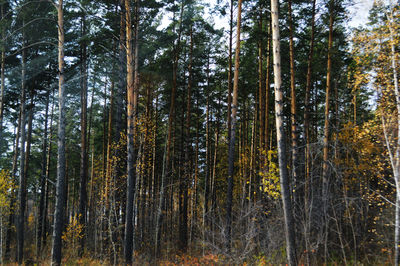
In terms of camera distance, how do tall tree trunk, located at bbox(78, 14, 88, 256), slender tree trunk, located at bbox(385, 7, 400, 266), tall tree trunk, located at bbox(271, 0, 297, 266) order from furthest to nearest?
tall tree trunk, located at bbox(78, 14, 88, 256) → slender tree trunk, located at bbox(385, 7, 400, 266) → tall tree trunk, located at bbox(271, 0, 297, 266)

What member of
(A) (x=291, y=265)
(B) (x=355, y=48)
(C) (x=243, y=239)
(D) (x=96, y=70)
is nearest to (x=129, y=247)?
(C) (x=243, y=239)

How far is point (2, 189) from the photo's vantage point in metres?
14.5

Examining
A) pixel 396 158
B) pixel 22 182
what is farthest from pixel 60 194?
pixel 396 158

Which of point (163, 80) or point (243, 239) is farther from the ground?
point (163, 80)

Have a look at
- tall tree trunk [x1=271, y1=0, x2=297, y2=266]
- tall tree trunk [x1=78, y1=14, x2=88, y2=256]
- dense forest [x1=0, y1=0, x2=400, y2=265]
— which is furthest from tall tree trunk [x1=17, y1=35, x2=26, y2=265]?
tall tree trunk [x1=271, y1=0, x2=297, y2=266]

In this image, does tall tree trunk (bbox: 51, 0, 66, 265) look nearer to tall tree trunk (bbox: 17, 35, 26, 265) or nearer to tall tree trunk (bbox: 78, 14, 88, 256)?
tall tree trunk (bbox: 78, 14, 88, 256)

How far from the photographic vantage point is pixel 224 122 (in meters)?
24.9

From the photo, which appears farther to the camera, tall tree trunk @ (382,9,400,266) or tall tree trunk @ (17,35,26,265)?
tall tree trunk @ (17,35,26,265)

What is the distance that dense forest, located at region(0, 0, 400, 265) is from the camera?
8031 mm

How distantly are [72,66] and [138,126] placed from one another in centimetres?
615

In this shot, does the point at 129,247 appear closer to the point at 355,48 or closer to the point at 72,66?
the point at 355,48

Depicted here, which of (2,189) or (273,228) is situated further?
(2,189)

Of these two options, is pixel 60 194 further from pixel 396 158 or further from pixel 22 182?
pixel 396 158

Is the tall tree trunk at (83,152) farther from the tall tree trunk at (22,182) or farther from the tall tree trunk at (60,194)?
the tall tree trunk at (60,194)
